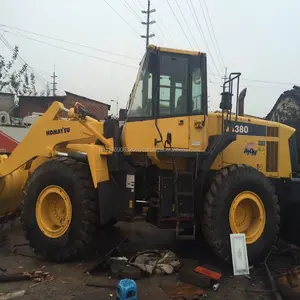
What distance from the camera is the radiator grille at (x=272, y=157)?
708 cm

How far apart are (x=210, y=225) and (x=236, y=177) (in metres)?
0.85

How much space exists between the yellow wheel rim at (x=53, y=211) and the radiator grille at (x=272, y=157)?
3550mm

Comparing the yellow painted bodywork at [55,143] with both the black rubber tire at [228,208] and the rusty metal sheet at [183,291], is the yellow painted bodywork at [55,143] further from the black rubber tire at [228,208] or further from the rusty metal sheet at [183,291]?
the rusty metal sheet at [183,291]

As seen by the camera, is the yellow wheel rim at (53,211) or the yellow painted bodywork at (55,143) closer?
the yellow wheel rim at (53,211)

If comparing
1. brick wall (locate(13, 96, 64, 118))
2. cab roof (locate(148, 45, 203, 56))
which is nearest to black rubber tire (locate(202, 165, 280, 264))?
cab roof (locate(148, 45, 203, 56))

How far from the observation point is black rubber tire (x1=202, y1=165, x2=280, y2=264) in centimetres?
581

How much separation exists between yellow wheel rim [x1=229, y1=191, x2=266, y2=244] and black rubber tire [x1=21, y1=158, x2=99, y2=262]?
7.00 feet

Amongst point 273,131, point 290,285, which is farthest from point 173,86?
point 290,285

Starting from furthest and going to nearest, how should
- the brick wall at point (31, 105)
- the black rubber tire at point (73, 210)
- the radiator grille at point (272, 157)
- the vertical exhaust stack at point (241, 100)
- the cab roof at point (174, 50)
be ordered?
1. the brick wall at point (31, 105)
2. the radiator grille at point (272, 157)
3. the vertical exhaust stack at point (241, 100)
4. the cab roof at point (174, 50)
5. the black rubber tire at point (73, 210)

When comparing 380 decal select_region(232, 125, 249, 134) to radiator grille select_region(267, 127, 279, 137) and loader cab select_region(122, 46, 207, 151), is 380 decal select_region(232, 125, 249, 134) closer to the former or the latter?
radiator grille select_region(267, 127, 279, 137)

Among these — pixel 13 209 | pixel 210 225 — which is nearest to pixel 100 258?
pixel 210 225

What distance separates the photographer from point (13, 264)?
5.96 meters

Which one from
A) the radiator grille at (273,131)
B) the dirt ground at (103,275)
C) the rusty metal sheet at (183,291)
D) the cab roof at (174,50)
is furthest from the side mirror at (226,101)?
the rusty metal sheet at (183,291)

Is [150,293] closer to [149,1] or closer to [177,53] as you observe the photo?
[177,53]
